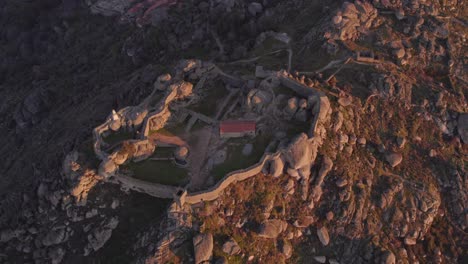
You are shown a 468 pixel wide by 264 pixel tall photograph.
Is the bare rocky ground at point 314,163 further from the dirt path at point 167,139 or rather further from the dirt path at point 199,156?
the dirt path at point 167,139

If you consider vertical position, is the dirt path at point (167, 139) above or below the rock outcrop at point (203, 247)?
above

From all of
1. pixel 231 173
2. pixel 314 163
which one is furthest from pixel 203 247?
pixel 314 163

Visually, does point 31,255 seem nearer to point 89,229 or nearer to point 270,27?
point 89,229

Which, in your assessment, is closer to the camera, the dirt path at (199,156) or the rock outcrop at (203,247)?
the rock outcrop at (203,247)

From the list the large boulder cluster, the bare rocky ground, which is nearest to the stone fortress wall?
the bare rocky ground

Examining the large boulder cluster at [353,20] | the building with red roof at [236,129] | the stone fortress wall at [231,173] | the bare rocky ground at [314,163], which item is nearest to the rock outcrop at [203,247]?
the bare rocky ground at [314,163]

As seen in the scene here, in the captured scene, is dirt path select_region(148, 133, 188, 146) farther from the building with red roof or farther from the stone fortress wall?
the building with red roof
